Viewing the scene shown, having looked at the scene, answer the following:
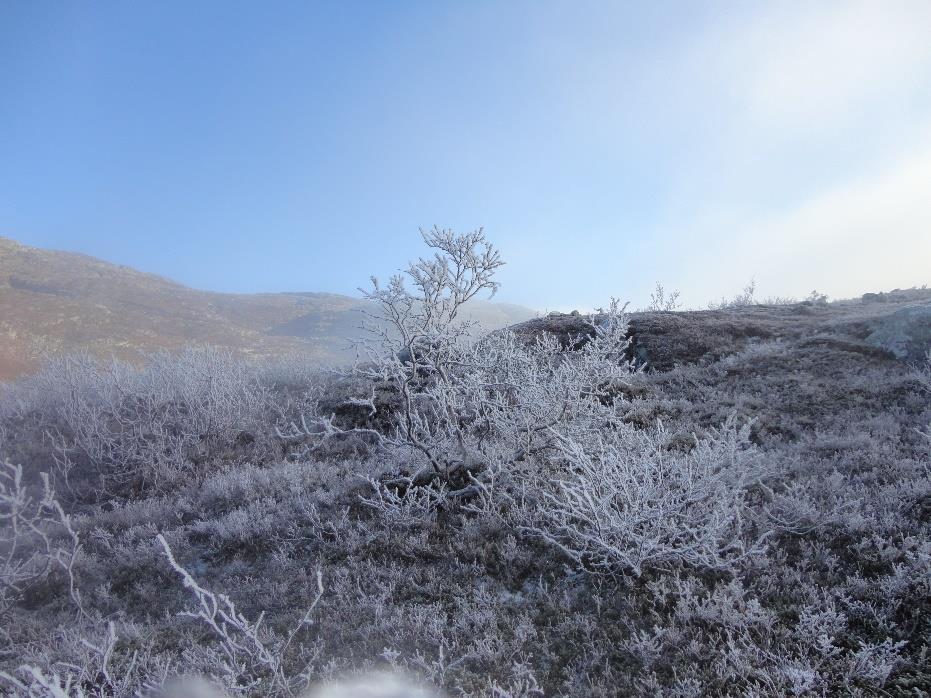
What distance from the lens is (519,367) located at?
6.27 metres

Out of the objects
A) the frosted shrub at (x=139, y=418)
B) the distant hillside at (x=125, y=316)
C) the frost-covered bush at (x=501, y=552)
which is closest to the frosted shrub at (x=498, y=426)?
the frost-covered bush at (x=501, y=552)

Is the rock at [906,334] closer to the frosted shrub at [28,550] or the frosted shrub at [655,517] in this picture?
the frosted shrub at [655,517]

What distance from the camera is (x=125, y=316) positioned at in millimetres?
32938

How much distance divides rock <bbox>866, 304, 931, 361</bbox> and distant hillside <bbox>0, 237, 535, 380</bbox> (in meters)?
9.51

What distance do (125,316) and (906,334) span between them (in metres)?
38.4

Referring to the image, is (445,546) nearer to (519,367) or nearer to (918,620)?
(519,367)

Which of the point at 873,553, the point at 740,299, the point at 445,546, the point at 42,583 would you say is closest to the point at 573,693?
the point at 445,546

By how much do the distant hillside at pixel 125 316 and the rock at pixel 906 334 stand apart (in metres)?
9.51

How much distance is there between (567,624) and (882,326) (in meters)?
10.9

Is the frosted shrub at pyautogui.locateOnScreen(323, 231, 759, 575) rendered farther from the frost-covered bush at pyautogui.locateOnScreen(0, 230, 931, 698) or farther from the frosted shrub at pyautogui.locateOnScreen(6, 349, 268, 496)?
the frosted shrub at pyautogui.locateOnScreen(6, 349, 268, 496)

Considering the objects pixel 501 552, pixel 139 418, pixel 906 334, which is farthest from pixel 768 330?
pixel 139 418

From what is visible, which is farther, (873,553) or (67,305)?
(67,305)

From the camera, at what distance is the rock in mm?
9430

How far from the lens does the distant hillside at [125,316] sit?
86.2 feet
